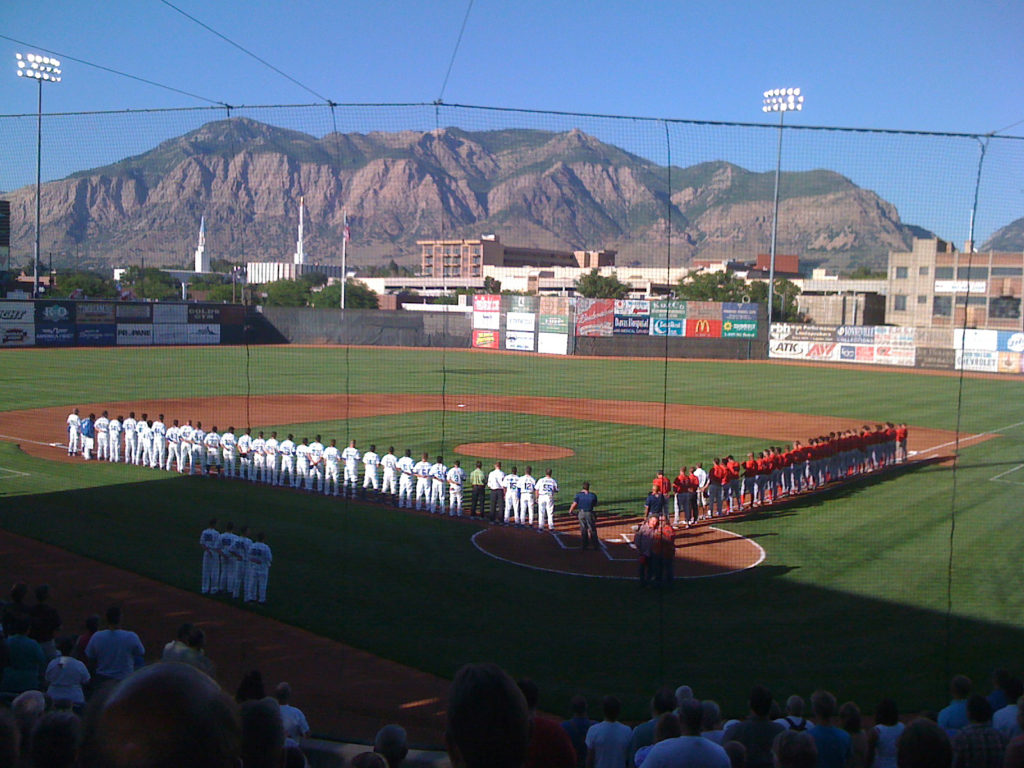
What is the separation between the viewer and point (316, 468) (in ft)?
62.3

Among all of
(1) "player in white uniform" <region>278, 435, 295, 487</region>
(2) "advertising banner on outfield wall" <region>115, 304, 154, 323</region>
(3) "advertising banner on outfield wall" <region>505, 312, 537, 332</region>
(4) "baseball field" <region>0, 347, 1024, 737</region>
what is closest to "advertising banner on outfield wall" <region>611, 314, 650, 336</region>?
(3) "advertising banner on outfield wall" <region>505, 312, 537, 332</region>

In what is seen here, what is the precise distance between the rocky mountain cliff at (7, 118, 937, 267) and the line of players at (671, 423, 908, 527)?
4823 mm

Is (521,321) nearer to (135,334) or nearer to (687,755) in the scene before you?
(135,334)

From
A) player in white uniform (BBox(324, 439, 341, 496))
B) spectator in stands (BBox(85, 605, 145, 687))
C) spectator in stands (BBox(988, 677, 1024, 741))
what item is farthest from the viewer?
player in white uniform (BBox(324, 439, 341, 496))

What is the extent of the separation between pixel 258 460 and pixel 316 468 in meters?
1.71

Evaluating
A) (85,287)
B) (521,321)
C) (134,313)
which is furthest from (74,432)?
(85,287)

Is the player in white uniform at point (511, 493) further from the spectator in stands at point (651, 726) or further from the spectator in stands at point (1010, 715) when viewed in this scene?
the spectator in stands at point (1010, 715)

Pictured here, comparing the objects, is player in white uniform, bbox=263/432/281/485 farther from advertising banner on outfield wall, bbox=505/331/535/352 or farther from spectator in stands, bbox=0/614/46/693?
advertising banner on outfield wall, bbox=505/331/535/352

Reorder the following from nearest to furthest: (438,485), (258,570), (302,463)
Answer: (258,570), (438,485), (302,463)

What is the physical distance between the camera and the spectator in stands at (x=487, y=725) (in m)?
1.95

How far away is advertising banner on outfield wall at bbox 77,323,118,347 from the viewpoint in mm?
48156

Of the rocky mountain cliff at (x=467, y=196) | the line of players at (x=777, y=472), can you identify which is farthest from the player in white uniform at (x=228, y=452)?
the line of players at (x=777, y=472)

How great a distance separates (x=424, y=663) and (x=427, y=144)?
7.00m

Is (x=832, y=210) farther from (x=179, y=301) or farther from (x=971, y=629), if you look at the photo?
A: (x=179, y=301)
